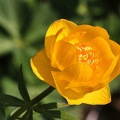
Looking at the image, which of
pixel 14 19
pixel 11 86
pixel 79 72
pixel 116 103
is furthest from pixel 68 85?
pixel 116 103

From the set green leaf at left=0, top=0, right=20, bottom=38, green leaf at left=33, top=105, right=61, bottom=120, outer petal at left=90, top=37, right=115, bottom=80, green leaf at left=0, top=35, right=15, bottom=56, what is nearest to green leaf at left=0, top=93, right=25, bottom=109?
green leaf at left=33, top=105, right=61, bottom=120

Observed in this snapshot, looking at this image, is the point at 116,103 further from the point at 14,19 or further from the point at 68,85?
the point at 68,85

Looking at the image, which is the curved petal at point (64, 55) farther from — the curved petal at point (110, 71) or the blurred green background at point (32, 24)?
the blurred green background at point (32, 24)

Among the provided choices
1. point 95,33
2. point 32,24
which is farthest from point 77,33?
point 32,24

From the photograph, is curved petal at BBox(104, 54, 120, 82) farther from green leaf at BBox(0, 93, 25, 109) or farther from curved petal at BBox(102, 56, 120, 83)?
green leaf at BBox(0, 93, 25, 109)

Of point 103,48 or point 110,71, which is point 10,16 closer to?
point 103,48

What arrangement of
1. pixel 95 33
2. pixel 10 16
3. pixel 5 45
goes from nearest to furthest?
pixel 95 33 < pixel 5 45 < pixel 10 16

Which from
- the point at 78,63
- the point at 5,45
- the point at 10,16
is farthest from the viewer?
the point at 10,16
